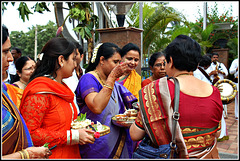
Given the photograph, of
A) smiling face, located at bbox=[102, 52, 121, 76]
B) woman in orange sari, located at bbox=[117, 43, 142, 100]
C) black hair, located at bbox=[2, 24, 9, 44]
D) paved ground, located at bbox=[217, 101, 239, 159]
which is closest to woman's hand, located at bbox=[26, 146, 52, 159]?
→ black hair, located at bbox=[2, 24, 9, 44]

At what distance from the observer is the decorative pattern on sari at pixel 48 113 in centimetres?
→ 206

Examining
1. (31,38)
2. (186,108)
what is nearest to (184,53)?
(186,108)

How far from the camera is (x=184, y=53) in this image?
1893mm

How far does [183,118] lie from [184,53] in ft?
1.63

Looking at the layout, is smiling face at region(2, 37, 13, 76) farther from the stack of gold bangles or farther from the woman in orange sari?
the woman in orange sari

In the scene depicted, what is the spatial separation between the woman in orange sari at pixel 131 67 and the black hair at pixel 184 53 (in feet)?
5.92

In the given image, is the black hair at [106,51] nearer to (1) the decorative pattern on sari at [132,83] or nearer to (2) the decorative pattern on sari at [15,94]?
(2) the decorative pattern on sari at [15,94]

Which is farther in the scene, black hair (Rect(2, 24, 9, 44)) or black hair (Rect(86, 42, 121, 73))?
black hair (Rect(86, 42, 121, 73))

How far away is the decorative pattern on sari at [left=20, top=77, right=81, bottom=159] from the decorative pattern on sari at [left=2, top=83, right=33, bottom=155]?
0.28 meters

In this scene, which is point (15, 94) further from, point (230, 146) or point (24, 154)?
point (230, 146)

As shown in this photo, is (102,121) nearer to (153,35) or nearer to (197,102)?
(197,102)

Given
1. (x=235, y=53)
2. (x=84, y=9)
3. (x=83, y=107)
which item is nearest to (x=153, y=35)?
(x=235, y=53)

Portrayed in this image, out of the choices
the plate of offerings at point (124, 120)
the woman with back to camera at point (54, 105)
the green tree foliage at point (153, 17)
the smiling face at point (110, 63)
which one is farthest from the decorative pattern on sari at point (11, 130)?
the green tree foliage at point (153, 17)

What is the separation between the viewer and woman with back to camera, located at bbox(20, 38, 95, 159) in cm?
207
